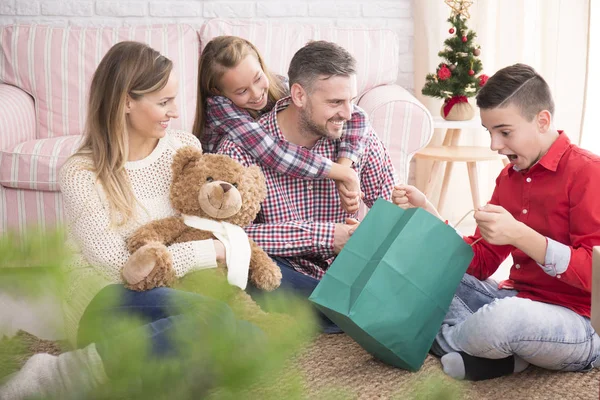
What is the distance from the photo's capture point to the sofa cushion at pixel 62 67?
9.64 feet

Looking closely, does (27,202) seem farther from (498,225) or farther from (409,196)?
(498,225)

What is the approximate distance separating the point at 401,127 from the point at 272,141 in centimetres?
93

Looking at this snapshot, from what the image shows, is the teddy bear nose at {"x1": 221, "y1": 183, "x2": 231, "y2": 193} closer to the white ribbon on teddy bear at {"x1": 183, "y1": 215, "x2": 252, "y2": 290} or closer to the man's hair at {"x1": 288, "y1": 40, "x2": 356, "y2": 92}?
the white ribbon on teddy bear at {"x1": 183, "y1": 215, "x2": 252, "y2": 290}

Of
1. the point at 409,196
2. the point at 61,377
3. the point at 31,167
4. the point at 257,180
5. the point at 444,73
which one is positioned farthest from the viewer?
the point at 444,73

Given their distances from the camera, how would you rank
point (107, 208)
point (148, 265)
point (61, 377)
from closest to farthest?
point (61, 377), point (148, 265), point (107, 208)

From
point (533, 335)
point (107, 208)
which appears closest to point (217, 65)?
point (107, 208)

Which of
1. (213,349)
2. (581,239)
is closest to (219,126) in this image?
(581,239)

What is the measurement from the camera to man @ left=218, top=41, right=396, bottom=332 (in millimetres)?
1788

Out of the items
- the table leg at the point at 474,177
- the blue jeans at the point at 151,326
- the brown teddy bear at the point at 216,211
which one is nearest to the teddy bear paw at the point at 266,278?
the brown teddy bear at the point at 216,211

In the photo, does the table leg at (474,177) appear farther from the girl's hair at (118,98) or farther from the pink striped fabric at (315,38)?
the girl's hair at (118,98)

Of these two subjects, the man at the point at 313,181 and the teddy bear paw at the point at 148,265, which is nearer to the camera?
the teddy bear paw at the point at 148,265

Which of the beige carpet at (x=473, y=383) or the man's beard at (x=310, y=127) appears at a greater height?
the man's beard at (x=310, y=127)

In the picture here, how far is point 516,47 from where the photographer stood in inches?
133

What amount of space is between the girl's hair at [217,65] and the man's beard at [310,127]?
199 mm
